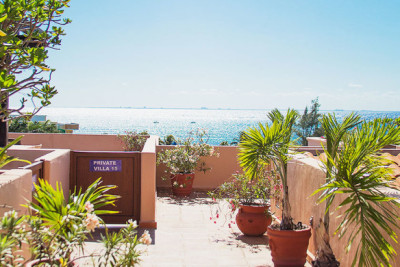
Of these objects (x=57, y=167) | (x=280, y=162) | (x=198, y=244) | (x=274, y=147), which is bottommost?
(x=198, y=244)

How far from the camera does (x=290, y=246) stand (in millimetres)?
5965

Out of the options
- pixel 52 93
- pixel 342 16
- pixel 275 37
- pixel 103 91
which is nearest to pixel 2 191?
pixel 52 93

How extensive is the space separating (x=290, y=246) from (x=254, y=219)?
192 cm

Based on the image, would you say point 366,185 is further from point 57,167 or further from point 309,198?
point 57,167

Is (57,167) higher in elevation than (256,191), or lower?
higher

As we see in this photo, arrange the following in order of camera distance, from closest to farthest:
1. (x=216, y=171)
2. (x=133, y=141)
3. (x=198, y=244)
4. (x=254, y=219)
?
(x=198, y=244) < (x=254, y=219) < (x=216, y=171) < (x=133, y=141)

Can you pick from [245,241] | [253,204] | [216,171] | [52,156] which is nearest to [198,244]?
[245,241]

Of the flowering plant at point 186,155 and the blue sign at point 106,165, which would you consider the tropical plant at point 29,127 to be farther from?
the blue sign at point 106,165

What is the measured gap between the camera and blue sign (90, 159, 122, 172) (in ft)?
27.3

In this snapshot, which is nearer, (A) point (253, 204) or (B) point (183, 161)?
(A) point (253, 204)

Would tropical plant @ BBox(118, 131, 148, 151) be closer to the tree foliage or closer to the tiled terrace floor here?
the tiled terrace floor

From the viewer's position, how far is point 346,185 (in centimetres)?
434

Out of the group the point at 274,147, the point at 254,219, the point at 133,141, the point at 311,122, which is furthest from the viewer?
the point at 311,122

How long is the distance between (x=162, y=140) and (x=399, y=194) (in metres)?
12.9
